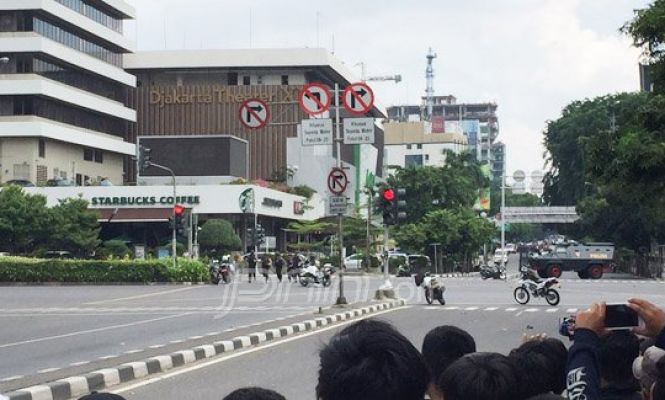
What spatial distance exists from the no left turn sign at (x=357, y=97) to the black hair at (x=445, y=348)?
19.4 metres

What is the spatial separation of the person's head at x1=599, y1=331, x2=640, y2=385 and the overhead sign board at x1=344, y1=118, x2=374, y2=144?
65.0 feet

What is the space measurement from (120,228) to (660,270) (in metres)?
33.6

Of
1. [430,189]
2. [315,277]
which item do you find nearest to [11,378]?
[315,277]

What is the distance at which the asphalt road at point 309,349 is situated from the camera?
1220cm

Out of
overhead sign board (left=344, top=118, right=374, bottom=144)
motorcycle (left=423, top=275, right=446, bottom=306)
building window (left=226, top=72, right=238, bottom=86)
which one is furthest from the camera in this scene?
building window (left=226, top=72, right=238, bottom=86)

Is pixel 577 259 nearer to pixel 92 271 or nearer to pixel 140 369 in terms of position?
pixel 92 271

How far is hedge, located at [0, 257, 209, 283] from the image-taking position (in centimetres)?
4741

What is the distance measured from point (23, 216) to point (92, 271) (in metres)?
16.0

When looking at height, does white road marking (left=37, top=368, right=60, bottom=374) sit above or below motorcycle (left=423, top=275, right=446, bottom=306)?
below

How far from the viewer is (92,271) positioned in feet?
156

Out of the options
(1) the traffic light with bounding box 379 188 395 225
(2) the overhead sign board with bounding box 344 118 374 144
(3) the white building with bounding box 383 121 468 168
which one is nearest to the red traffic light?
(1) the traffic light with bounding box 379 188 395 225

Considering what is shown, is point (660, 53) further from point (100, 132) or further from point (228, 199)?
point (100, 132)

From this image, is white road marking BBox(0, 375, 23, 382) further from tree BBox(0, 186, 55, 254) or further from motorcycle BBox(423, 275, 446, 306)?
tree BBox(0, 186, 55, 254)

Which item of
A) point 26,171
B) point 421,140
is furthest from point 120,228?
point 421,140
